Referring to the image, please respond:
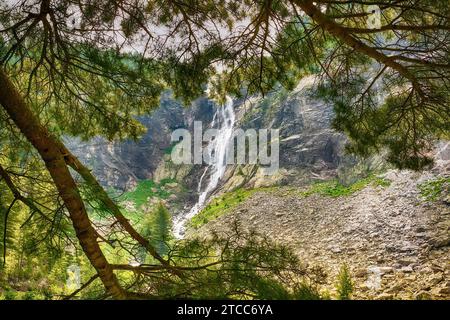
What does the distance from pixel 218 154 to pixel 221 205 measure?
8.09 metres

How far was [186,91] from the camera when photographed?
12.2 ft

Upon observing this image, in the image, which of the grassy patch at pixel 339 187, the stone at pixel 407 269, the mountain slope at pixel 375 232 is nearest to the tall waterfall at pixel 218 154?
the mountain slope at pixel 375 232

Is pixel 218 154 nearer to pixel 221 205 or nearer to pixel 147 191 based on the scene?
pixel 221 205

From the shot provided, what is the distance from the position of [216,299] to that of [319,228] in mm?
13007

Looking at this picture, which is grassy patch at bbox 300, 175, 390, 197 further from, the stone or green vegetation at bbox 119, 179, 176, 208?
green vegetation at bbox 119, 179, 176, 208

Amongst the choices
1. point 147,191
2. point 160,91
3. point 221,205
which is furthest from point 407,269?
point 147,191

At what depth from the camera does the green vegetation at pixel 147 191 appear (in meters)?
35.1

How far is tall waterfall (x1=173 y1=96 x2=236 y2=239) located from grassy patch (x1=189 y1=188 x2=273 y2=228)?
8.67 feet

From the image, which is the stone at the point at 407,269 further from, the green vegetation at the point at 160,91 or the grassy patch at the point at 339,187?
the grassy patch at the point at 339,187

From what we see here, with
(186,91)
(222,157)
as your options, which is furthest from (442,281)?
(222,157)

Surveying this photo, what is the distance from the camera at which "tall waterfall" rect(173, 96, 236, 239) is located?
28188 mm

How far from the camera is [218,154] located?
30.7 meters

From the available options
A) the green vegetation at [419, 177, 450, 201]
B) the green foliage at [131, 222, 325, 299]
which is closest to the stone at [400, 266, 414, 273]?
the green vegetation at [419, 177, 450, 201]

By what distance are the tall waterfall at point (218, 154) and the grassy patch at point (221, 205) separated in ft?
8.67
